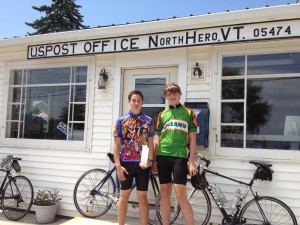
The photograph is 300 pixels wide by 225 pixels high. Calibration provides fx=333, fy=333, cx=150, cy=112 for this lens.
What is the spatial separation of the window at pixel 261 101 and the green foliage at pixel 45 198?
2.86 metres

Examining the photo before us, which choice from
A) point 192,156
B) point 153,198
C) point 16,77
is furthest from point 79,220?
point 16,77

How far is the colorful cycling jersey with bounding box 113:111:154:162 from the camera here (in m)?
3.89

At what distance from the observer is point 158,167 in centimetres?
393

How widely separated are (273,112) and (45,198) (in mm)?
3734

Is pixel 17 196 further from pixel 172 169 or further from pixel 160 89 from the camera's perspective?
pixel 172 169

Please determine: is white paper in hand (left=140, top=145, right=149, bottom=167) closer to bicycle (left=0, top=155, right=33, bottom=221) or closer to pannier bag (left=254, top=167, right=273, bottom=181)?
pannier bag (left=254, top=167, right=273, bottom=181)

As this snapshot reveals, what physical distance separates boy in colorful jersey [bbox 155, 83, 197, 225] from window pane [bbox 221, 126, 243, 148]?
95cm

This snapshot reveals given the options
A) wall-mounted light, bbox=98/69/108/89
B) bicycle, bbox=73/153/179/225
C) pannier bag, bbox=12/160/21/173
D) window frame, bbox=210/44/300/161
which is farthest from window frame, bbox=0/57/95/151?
window frame, bbox=210/44/300/161

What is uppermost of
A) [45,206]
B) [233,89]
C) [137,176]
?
[233,89]

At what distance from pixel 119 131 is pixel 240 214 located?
1.92 metres

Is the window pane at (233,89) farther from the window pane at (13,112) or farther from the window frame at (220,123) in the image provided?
the window pane at (13,112)

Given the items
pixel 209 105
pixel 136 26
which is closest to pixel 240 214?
pixel 209 105

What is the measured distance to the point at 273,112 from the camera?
4.54m

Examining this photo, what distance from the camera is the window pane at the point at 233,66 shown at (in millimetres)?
4766
